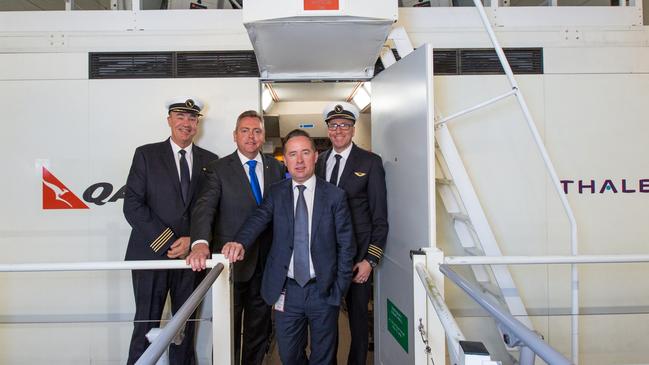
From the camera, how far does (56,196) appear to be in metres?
2.56

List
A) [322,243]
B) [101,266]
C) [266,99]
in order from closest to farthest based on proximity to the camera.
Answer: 1. [101,266]
2. [322,243]
3. [266,99]

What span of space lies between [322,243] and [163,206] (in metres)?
1.05

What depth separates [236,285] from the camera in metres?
2.24

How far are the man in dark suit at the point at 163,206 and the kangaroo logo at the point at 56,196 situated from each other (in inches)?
21.7

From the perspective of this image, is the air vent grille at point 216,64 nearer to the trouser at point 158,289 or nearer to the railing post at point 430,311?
the trouser at point 158,289

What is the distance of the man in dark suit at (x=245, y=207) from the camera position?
219 centimetres

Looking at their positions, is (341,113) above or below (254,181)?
above

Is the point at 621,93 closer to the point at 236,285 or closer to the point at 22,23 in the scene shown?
the point at 236,285

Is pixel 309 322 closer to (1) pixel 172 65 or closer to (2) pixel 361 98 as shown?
(1) pixel 172 65

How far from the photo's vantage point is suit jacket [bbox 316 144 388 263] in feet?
7.35

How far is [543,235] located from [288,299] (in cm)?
177

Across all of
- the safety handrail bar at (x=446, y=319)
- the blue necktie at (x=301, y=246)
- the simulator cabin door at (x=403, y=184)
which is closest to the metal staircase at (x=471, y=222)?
the simulator cabin door at (x=403, y=184)

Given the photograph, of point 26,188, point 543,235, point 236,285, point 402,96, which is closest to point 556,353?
point 402,96

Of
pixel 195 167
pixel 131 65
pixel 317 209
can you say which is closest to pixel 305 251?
pixel 317 209
